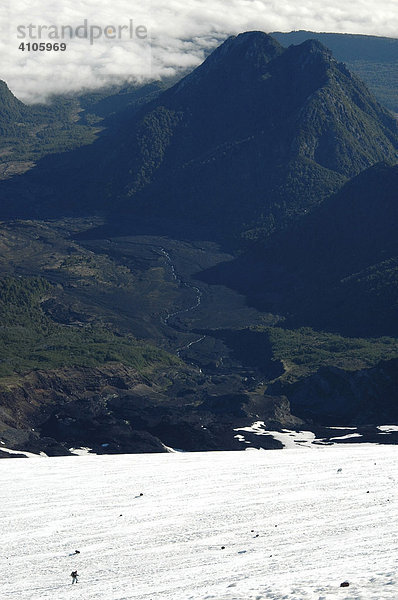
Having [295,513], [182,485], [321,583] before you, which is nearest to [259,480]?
[182,485]

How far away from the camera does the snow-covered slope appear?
55188mm

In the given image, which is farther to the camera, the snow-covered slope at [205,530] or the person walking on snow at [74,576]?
the person walking on snow at [74,576]

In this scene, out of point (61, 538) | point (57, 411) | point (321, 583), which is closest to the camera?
point (321, 583)

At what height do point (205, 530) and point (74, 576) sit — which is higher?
point (74, 576)

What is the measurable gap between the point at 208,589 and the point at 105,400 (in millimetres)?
144799

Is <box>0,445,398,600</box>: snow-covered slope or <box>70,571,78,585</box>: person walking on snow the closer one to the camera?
<box>0,445,398,600</box>: snow-covered slope

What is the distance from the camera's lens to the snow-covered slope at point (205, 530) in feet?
181

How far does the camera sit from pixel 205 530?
224 feet

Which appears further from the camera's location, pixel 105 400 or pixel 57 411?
pixel 105 400

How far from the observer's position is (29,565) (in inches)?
2496

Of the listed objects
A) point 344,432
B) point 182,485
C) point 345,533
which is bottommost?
point 344,432

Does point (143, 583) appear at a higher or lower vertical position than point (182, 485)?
higher

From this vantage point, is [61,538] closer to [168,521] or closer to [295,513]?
[168,521]

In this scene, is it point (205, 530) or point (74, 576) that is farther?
point (205, 530)
